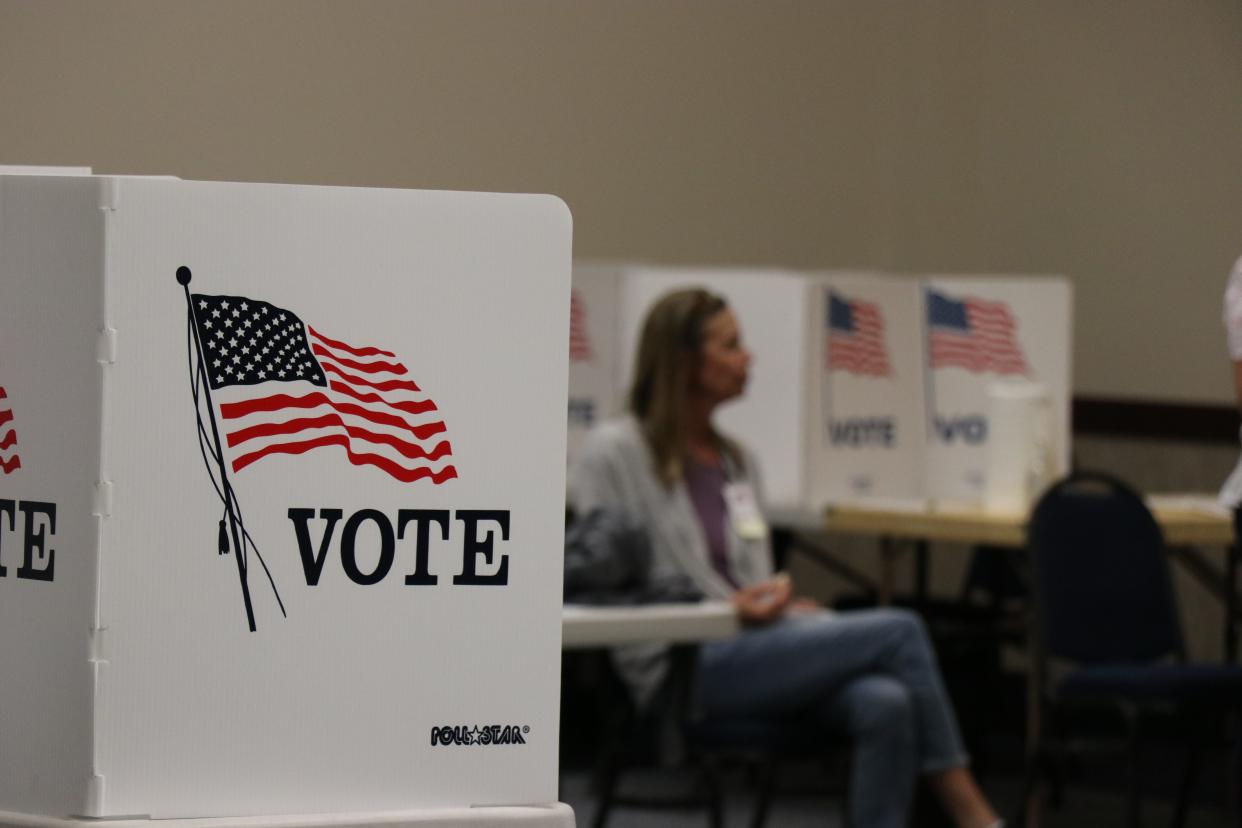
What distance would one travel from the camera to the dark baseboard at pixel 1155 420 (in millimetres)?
5805

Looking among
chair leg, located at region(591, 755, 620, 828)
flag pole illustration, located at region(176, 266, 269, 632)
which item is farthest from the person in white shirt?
chair leg, located at region(591, 755, 620, 828)

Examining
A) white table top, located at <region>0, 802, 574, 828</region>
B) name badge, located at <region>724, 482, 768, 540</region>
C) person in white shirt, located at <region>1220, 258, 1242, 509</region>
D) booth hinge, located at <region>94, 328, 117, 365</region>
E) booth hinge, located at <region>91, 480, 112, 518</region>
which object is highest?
person in white shirt, located at <region>1220, 258, 1242, 509</region>

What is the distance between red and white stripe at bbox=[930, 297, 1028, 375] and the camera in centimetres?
484

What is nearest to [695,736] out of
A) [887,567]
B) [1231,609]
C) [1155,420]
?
[887,567]

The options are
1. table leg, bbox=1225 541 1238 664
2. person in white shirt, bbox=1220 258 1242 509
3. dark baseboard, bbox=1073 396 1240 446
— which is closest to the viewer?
person in white shirt, bbox=1220 258 1242 509

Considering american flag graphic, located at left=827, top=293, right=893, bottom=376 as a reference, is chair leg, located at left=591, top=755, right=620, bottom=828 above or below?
below

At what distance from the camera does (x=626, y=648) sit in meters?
3.19

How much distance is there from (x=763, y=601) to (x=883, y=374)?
1.63 meters

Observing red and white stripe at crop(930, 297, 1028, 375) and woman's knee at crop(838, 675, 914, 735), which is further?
red and white stripe at crop(930, 297, 1028, 375)

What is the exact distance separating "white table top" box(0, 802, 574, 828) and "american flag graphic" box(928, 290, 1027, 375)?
371 centimetres

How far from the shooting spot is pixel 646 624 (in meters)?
2.83

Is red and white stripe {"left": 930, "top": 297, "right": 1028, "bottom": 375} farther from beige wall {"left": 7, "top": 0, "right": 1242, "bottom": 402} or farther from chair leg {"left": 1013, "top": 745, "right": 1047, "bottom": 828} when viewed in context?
beige wall {"left": 7, "top": 0, "right": 1242, "bottom": 402}

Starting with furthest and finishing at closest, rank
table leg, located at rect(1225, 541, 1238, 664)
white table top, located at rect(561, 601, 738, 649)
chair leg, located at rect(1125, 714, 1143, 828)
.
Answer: table leg, located at rect(1225, 541, 1238, 664)
chair leg, located at rect(1125, 714, 1143, 828)
white table top, located at rect(561, 601, 738, 649)

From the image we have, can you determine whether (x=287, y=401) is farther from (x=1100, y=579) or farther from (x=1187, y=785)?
(x=1187, y=785)
